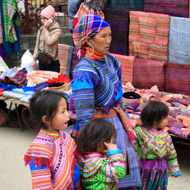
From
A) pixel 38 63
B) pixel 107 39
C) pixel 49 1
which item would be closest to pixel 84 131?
pixel 107 39

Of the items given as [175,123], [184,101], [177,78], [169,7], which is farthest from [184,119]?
[169,7]

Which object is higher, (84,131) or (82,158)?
(84,131)

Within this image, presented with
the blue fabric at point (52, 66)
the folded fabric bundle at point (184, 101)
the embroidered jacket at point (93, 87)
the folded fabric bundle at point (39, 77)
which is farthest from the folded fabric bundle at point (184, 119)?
the blue fabric at point (52, 66)

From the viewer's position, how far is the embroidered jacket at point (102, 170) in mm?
2035

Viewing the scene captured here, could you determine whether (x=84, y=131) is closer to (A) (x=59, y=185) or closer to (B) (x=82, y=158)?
(B) (x=82, y=158)

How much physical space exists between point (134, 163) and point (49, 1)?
841 cm

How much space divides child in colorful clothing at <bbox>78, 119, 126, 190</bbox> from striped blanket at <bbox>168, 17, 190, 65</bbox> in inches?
144

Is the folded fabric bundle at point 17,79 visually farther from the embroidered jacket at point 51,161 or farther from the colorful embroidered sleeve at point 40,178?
the colorful embroidered sleeve at point 40,178

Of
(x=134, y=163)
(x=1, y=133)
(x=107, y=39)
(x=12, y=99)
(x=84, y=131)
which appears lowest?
(x=1, y=133)

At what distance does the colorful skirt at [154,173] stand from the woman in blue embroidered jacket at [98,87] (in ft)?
1.03

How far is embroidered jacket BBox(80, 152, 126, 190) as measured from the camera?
6.68 feet

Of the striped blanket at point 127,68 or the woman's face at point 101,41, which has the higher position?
the woman's face at point 101,41

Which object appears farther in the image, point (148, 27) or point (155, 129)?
point (148, 27)

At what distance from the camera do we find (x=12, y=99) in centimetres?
536
